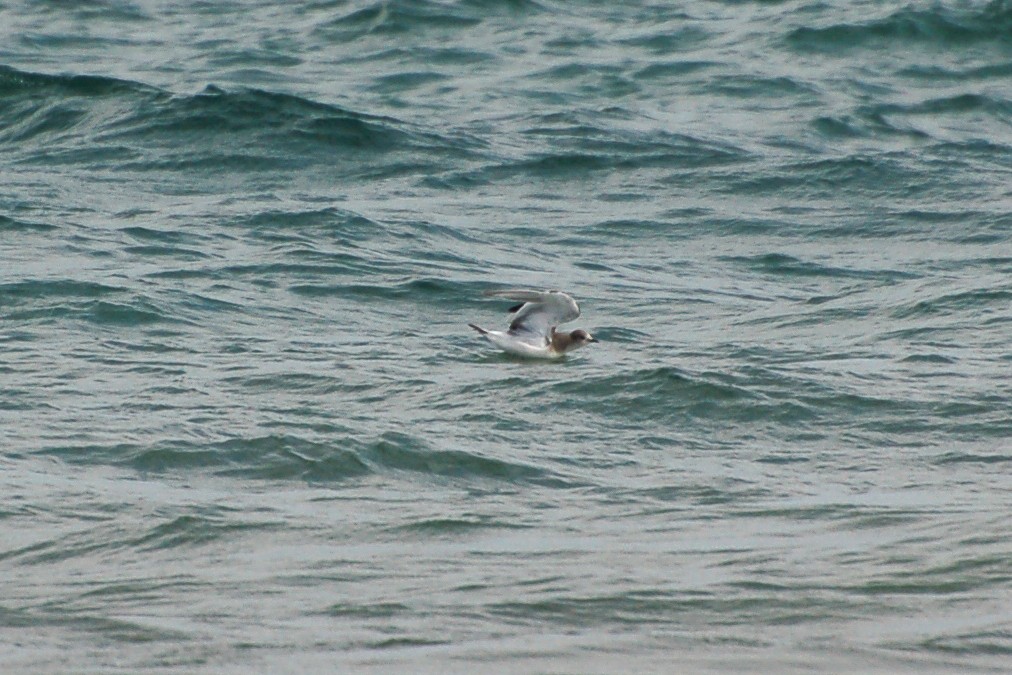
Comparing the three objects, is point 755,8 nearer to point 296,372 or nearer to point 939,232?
point 939,232

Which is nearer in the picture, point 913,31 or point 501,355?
point 501,355

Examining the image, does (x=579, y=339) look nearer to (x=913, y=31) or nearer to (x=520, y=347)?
(x=520, y=347)

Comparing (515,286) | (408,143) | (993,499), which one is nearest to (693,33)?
(408,143)

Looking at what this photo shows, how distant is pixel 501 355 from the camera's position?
11.9 metres

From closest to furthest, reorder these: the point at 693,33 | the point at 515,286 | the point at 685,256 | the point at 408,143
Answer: the point at 515,286 < the point at 685,256 < the point at 408,143 < the point at 693,33

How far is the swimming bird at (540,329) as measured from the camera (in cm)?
1164

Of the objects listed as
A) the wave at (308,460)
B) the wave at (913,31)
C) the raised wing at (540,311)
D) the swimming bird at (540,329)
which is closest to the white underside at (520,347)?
the swimming bird at (540,329)

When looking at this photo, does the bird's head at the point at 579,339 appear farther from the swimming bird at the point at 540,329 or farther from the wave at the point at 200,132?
the wave at the point at 200,132

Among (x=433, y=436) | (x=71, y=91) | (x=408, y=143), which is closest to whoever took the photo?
(x=433, y=436)

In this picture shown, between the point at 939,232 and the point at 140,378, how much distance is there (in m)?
7.75

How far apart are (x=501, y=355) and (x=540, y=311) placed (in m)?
0.38

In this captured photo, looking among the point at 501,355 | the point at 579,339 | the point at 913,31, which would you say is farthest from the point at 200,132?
the point at 913,31

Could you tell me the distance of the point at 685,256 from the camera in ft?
48.7

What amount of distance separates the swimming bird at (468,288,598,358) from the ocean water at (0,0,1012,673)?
0.45 ft
